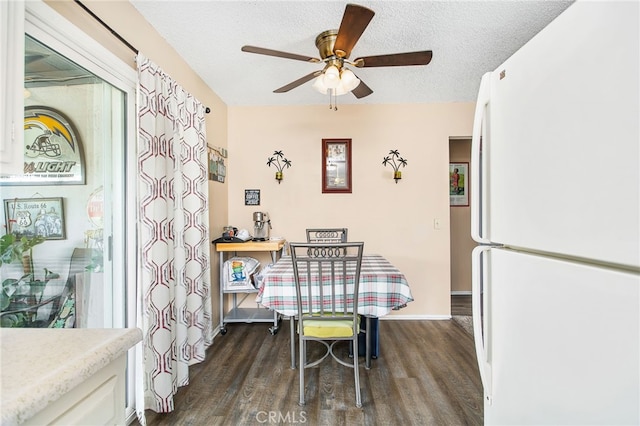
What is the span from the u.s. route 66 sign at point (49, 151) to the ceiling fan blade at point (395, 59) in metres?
1.66

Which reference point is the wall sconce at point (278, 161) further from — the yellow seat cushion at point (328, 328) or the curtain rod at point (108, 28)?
the yellow seat cushion at point (328, 328)

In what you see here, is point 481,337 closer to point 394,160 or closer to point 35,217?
point 35,217

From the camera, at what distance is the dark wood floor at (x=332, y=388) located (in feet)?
5.94

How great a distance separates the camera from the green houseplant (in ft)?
4.07

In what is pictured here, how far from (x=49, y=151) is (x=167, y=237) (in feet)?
2.40

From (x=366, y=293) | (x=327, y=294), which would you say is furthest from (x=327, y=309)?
(x=366, y=293)

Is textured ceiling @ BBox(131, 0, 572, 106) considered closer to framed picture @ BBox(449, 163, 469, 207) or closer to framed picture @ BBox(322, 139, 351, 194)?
framed picture @ BBox(322, 139, 351, 194)

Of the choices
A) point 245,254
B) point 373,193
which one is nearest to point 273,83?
point 373,193

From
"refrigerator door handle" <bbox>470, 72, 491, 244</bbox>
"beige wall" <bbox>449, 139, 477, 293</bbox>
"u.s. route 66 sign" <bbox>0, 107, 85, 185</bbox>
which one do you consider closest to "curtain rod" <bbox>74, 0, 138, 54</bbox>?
"u.s. route 66 sign" <bbox>0, 107, 85, 185</bbox>

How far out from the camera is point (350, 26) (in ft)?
5.42

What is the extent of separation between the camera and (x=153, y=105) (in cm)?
184

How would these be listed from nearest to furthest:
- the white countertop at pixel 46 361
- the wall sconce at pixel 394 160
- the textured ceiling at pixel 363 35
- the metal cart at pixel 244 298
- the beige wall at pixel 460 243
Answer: the white countertop at pixel 46 361 < the textured ceiling at pixel 363 35 < the metal cart at pixel 244 298 < the wall sconce at pixel 394 160 < the beige wall at pixel 460 243

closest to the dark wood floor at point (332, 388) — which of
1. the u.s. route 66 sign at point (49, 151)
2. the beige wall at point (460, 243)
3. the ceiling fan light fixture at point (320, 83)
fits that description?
the u.s. route 66 sign at point (49, 151)

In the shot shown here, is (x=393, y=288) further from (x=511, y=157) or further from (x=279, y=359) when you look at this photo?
(x=511, y=157)
